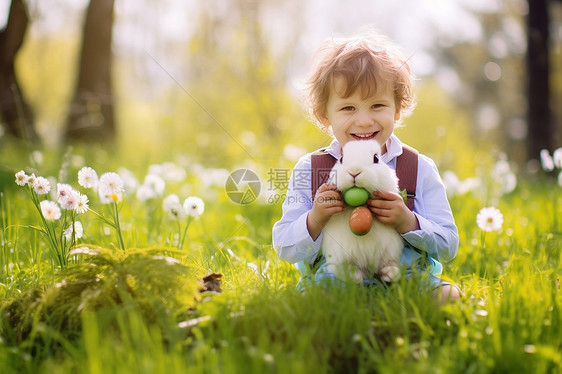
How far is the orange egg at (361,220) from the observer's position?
1.75 m

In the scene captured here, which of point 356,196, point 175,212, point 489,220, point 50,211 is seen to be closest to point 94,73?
point 175,212

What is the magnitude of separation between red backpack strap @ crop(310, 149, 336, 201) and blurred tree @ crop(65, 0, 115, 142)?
6264 millimetres

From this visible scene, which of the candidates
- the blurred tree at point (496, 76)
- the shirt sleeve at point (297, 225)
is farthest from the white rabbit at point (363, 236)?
the blurred tree at point (496, 76)

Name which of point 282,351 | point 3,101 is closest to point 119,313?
point 282,351

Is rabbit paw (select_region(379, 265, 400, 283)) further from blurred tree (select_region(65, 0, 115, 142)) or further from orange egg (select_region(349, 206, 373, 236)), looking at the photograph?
blurred tree (select_region(65, 0, 115, 142))

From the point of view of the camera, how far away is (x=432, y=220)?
6.88 feet

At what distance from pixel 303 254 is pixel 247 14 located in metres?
8.93

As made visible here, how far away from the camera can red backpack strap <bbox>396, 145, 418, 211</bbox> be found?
83.7 inches

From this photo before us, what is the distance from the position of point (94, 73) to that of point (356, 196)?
7289 mm

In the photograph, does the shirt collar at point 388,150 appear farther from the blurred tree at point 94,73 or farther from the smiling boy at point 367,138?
the blurred tree at point 94,73

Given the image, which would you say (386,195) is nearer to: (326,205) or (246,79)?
(326,205)

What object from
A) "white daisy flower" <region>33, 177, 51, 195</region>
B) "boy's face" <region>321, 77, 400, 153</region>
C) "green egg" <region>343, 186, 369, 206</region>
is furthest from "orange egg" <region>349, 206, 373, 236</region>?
"white daisy flower" <region>33, 177, 51, 195</region>

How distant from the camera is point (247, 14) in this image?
10109mm

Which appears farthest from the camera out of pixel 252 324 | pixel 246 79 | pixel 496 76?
pixel 496 76
